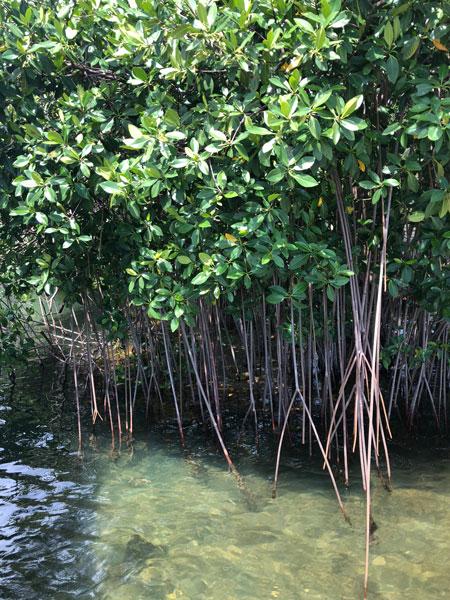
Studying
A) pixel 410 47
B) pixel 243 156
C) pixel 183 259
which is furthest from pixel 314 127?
Answer: pixel 183 259

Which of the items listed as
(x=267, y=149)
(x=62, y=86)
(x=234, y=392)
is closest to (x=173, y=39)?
(x=267, y=149)

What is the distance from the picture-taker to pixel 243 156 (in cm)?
297

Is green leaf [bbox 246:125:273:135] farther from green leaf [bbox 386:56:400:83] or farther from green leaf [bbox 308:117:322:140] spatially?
green leaf [bbox 386:56:400:83]

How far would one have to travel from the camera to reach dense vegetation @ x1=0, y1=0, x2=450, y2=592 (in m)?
2.74

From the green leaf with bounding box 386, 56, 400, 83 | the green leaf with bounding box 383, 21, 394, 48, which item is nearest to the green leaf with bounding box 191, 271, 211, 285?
the green leaf with bounding box 386, 56, 400, 83

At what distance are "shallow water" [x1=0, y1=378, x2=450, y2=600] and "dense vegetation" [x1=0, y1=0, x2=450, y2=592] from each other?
1.40 ft

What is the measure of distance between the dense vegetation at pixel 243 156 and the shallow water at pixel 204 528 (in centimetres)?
43

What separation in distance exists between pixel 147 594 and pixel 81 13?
125 inches

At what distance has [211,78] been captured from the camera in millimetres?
3207

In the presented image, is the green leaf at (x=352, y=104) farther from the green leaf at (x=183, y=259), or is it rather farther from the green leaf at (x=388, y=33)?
the green leaf at (x=183, y=259)

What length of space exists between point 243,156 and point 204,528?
79.8 inches

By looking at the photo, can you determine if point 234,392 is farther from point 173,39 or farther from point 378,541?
point 173,39

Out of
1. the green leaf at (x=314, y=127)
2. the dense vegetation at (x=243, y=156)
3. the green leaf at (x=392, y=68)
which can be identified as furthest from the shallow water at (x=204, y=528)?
the green leaf at (x=392, y=68)

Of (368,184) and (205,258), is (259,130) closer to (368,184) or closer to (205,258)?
(368,184)
